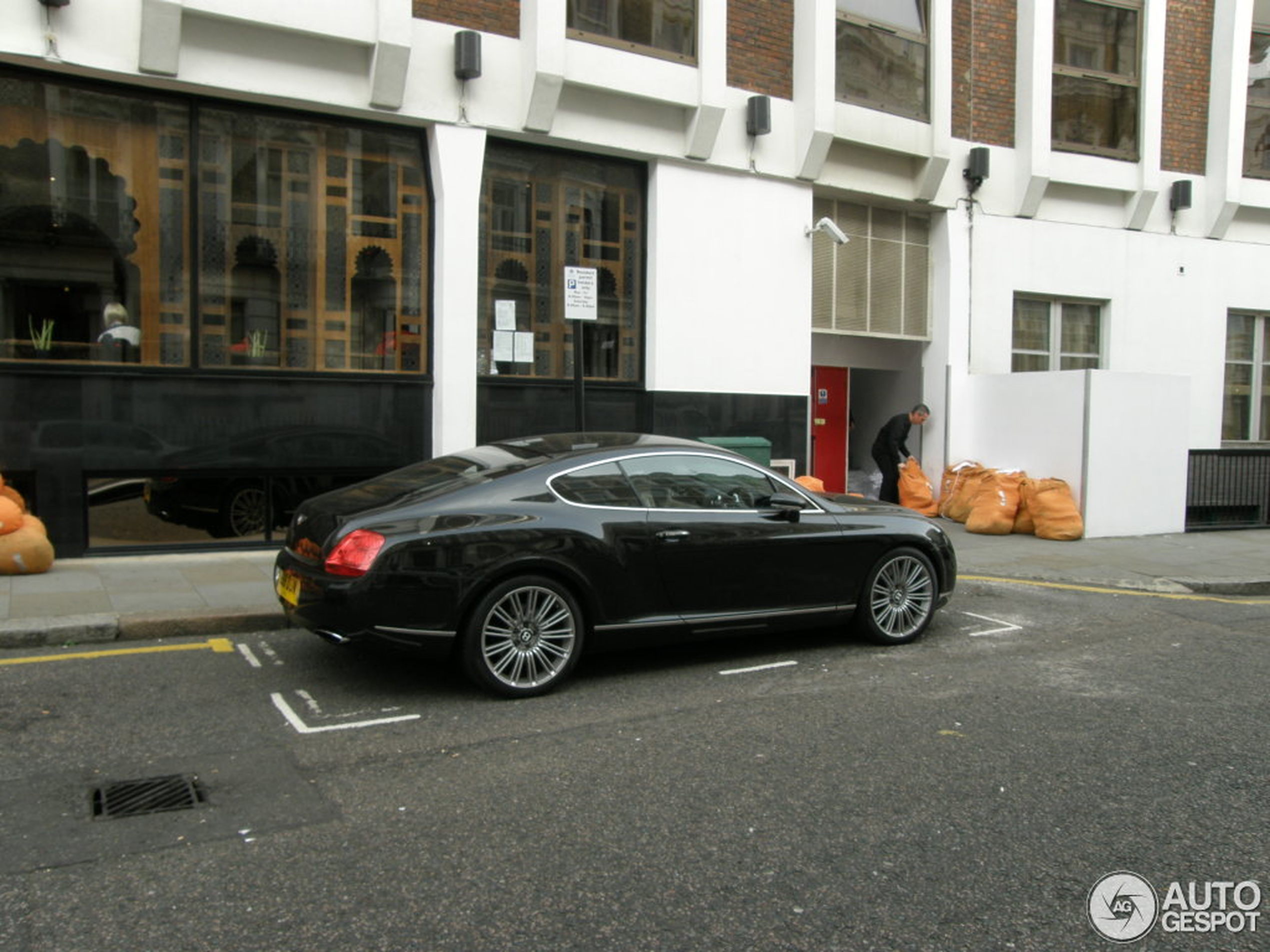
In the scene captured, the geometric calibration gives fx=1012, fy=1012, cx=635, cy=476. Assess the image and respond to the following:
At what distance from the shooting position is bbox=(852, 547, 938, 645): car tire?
6.83m

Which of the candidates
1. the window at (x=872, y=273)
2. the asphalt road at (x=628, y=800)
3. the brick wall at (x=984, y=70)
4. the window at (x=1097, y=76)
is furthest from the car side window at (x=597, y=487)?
the window at (x=1097, y=76)

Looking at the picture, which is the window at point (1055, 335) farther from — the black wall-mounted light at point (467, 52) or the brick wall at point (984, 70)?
the black wall-mounted light at point (467, 52)

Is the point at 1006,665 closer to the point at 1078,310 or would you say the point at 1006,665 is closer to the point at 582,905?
the point at 582,905

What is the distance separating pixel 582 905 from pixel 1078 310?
13805 millimetres

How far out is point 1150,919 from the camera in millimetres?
3264

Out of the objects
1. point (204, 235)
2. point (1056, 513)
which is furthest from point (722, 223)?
point (204, 235)

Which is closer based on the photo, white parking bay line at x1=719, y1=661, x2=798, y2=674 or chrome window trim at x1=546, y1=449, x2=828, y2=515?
chrome window trim at x1=546, y1=449, x2=828, y2=515

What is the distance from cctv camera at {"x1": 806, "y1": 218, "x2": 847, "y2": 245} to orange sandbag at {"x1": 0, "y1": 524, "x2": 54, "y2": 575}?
8890 millimetres

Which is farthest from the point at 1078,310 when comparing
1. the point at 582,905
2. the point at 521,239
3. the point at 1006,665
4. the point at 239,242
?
the point at 582,905

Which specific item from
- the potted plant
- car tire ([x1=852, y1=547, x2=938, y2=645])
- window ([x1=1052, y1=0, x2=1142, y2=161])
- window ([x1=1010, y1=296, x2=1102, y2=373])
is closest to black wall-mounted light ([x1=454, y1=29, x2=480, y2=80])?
the potted plant

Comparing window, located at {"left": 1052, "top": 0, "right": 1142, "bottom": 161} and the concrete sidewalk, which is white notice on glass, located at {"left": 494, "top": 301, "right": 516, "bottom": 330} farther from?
window, located at {"left": 1052, "top": 0, "right": 1142, "bottom": 161}

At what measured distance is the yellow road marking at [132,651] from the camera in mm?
6148

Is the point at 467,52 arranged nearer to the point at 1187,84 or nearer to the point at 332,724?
the point at 332,724

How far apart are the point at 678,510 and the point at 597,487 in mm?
528
